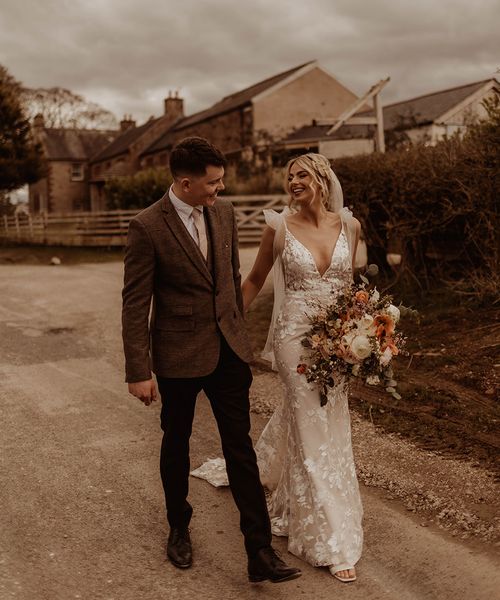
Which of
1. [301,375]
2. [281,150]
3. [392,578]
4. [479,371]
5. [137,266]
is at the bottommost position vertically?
[392,578]

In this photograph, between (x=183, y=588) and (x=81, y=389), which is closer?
(x=183, y=588)

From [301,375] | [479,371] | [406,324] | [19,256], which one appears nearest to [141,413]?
[301,375]

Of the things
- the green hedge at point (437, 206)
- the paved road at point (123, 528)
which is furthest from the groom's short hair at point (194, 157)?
the green hedge at point (437, 206)

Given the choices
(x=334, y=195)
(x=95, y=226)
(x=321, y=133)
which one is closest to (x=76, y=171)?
(x=321, y=133)

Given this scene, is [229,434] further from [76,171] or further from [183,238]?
[76,171]

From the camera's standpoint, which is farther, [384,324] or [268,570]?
[384,324]

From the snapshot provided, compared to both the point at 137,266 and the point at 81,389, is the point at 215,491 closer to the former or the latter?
the point at 137,266

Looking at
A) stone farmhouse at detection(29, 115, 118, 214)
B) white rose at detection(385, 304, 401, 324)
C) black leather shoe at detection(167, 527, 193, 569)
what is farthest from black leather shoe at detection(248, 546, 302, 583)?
stone farmhouse at detection(29, 115, 118, 214)

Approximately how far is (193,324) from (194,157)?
2.78 feet

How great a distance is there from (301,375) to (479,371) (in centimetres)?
347

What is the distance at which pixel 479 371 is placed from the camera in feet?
22.4

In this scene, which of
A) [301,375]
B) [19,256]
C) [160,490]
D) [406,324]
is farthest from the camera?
[19,256]

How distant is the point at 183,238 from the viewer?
357cm

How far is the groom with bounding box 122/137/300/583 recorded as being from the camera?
3.52 meters
